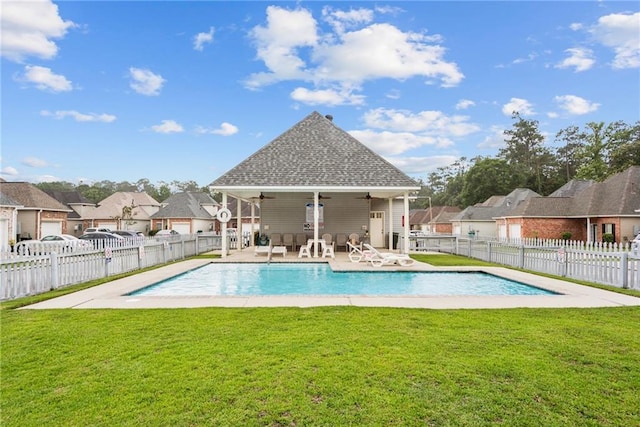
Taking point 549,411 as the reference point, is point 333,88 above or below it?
above

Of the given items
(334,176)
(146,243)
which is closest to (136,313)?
(146,243)

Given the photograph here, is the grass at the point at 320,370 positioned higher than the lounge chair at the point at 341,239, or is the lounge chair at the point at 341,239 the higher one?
the lounge chair at the point at 341,239

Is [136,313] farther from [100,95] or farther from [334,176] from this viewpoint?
[100,95]

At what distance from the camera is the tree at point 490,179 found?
6122 centimetres

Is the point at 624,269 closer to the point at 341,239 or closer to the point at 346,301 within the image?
the point at 346,301

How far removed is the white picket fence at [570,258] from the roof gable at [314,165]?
4.69m

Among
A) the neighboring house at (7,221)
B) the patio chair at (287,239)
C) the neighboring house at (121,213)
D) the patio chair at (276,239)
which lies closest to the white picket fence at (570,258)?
the patio chair at (287,239)

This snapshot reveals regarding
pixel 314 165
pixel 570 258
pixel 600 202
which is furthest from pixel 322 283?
pixel 600 202

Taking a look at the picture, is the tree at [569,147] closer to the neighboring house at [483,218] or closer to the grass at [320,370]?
the neighboring house at [483,218]

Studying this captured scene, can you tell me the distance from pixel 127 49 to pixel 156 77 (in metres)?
3.03

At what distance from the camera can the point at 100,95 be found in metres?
26.5

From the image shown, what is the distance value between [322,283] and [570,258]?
295 inches

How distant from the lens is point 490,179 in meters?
61.6

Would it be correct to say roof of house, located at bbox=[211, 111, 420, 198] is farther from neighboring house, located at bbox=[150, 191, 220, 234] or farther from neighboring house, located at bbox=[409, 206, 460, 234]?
neighboring house, located at bbox=[409, 206, 460, 234]
